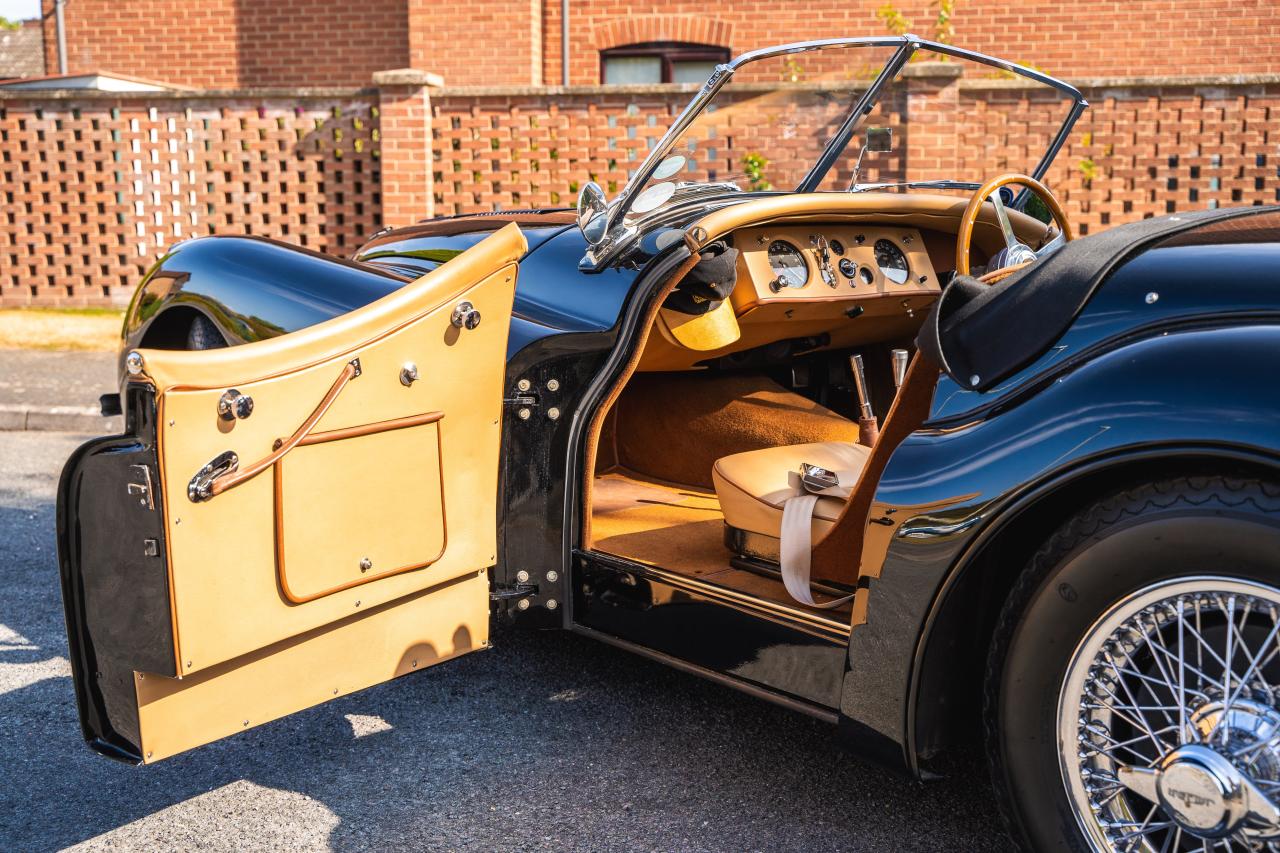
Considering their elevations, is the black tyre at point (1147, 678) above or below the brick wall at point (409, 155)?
below

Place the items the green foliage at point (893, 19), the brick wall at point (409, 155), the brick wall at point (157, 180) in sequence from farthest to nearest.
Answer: the green foliage at point (893, 19) < the brick wall at point (157, 180) < the brick wall at point (409, 155)

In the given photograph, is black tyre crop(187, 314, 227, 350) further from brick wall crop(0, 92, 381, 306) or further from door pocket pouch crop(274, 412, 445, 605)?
brick wall crop(0, 92, 381, 306)

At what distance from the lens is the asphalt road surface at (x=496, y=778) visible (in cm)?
251

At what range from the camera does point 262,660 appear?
7.59 feet

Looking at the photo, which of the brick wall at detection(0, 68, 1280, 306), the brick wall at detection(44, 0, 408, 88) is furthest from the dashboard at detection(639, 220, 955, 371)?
the brick wall at detection(44, 0, 408, 88)

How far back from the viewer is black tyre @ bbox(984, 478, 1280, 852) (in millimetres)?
1728

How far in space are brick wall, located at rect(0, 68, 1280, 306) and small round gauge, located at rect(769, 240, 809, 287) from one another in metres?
5.84

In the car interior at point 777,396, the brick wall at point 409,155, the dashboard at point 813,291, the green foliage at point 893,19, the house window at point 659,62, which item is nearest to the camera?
the car interior at point 777,396

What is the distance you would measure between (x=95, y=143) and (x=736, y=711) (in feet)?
33.6

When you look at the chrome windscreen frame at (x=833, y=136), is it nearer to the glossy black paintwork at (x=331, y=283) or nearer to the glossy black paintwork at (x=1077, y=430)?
the glossy black paintwork at (x=331, y=283)

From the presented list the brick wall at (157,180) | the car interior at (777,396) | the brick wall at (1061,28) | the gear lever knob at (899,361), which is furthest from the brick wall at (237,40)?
the gear lever knob at (899,361)

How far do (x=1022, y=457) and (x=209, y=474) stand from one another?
1.45 meters

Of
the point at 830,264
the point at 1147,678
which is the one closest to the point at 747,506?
the point at 830,264

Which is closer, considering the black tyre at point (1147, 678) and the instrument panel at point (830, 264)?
the black tyre at point (1147, 678)
